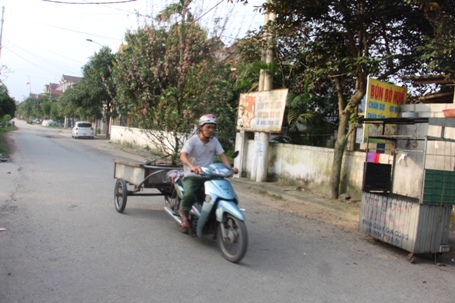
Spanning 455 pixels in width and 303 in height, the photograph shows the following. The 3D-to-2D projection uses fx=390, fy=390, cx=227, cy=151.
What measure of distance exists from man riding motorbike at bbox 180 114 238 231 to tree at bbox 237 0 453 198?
479cm

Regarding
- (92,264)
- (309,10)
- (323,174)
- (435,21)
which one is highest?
(309,10)

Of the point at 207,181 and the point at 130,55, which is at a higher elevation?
the point at 130,55

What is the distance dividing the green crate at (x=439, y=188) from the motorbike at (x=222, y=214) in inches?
105

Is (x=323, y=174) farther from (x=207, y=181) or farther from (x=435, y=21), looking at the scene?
(x=207, y=181)

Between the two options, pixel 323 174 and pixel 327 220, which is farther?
pixel 323 174

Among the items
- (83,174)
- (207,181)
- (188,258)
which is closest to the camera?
(188,258)

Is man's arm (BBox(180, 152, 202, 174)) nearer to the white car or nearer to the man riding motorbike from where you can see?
the man riding motorbike

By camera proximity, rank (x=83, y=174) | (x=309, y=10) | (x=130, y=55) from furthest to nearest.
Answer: (x=83, y=174)
(x=309, y=10)
(x=130, y=55)

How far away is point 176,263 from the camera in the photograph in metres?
4.59

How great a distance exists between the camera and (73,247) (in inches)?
194

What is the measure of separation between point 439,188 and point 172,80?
5426 mm

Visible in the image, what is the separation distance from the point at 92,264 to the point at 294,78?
30.2ft

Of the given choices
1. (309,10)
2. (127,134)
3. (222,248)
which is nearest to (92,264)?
(222,248)

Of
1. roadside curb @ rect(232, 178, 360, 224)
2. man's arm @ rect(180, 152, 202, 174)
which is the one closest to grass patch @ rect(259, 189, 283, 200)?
roadside curb @ rect(232, 178, 360, 224)
